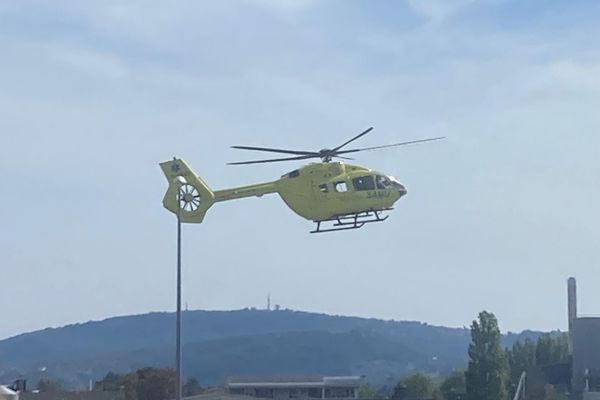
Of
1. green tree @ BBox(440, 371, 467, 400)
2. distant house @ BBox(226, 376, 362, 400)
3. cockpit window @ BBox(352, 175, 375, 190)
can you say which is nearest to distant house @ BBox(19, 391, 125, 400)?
green tree @ BBox(440, 371, 467, 400)

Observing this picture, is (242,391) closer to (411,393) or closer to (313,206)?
(411,393)

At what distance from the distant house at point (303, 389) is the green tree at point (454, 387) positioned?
9.79 meters

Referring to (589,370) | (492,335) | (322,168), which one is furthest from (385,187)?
(589,370)

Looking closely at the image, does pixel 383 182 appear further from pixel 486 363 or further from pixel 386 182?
pixel 486 363

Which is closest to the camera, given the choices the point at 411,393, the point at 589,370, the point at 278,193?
the point at 278,193

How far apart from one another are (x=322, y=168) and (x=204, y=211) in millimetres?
5594

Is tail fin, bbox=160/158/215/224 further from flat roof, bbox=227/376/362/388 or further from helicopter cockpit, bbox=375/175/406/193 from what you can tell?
flat roof, bbox=227/376/362/388

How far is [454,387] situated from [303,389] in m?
21.1

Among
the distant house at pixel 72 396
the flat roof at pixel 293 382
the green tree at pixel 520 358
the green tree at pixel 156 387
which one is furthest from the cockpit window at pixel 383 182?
the flat roof at pixel 293 382

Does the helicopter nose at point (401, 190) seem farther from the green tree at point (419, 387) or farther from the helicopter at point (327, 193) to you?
the green tree at point (419, 387)

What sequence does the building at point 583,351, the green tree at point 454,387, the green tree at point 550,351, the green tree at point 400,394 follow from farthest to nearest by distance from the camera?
the green tree at point 550,351 < the green tree at point 400,394 < the green tree at point 454,387 < the building at point 583,351

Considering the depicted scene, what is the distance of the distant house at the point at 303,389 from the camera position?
168 m

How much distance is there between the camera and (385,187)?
67750 millimetres

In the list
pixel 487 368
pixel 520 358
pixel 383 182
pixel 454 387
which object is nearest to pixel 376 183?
pixel 383 182
